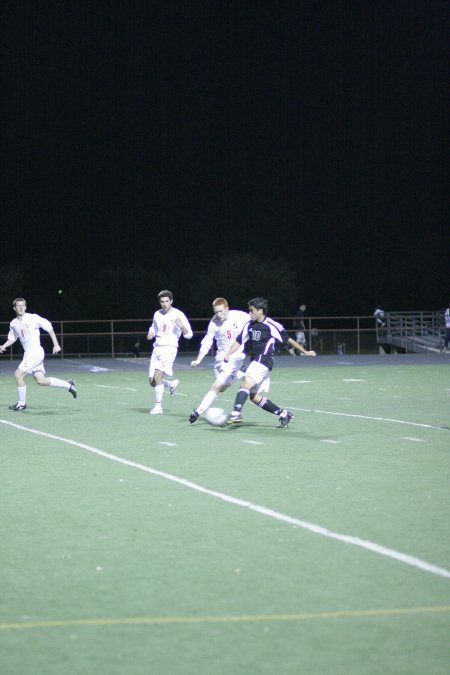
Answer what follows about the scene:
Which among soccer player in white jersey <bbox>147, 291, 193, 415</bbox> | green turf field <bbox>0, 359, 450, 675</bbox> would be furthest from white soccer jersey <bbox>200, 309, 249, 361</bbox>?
green turf field <bbox>0, 359, 450, 675</bbox>

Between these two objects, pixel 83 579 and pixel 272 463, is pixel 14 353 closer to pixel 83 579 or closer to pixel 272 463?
pixel 272 463

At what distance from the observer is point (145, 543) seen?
27.0 ft

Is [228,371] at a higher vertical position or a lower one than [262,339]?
lower

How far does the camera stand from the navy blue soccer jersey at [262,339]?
54.1 feet

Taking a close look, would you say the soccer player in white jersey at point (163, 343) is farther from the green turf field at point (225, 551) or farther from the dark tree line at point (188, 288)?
the dark tree line at point (188, 288)

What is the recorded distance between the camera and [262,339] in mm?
16547

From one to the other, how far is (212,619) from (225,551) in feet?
5.76

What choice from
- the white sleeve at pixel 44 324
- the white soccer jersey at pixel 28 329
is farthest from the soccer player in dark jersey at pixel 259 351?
the white soccer jersey at pixel 28 329

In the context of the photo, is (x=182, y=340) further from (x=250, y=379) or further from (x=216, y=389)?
(x=250, y=379)

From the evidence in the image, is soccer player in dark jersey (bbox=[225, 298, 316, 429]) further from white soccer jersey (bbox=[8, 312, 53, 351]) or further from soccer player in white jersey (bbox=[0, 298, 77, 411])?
white soccer jersey (bbox=[8, 312, 53, 351])

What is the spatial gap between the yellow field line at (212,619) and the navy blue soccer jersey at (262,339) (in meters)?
10.3

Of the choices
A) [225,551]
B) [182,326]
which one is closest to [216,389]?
[182,326]

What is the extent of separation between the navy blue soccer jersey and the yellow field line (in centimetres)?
1032

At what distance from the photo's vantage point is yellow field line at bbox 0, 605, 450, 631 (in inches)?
238
